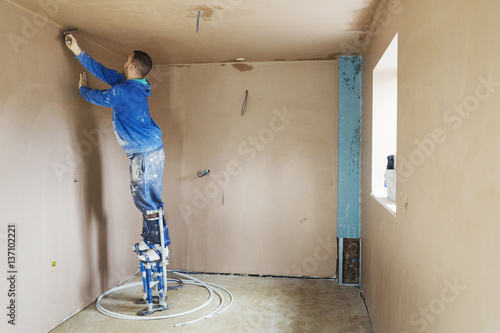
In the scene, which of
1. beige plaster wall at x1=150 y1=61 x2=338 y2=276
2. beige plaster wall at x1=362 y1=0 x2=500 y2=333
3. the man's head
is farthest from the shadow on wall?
beige plaster wall at x1=362 y1=0 x2=500 y2=333

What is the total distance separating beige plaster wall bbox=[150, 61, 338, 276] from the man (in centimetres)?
98

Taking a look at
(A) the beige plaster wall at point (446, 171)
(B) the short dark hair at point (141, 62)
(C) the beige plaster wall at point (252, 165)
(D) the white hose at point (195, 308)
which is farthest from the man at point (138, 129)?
(A) the beige plaster wall at point (446, 171)

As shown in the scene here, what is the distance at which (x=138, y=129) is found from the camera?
3.17 metres

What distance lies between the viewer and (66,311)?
10.0 feet

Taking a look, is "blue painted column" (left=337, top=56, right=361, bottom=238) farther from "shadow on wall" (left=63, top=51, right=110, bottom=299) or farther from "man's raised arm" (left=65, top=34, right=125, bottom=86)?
"shadow on wall" (left=63, top=51, right=110, bottom=299)

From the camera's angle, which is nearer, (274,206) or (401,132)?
(401,132)

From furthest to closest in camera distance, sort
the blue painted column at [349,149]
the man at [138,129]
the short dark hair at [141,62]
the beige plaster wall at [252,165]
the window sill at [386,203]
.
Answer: the beige plaster wall at [252,165], the blue painted column at [349,149], the short dark hair at [141,62], the man at [138,129], the window sill at [386,203]

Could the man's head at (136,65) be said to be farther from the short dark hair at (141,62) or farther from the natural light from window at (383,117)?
the natural light from window at (383,117)

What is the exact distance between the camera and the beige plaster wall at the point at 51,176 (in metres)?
2.50

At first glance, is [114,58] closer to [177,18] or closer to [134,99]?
[134,99]

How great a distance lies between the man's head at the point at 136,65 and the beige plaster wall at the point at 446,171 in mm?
1914

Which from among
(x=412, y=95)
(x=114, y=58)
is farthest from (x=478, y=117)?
(x=114, y=58)

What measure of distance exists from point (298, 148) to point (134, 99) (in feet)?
5.92

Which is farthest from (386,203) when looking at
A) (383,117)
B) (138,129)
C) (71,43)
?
(71,43)
